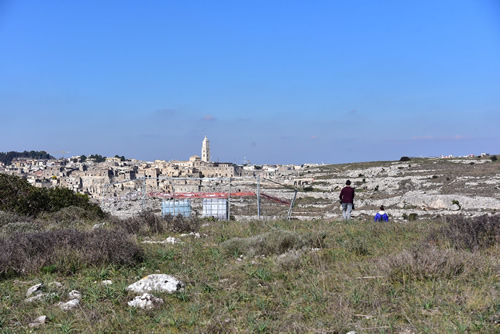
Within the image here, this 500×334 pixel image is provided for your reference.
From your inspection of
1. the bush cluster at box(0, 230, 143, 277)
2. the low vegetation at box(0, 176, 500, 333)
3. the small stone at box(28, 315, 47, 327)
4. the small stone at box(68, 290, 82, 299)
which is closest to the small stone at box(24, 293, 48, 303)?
the low vegetation at box(0, 176, 500, 333)

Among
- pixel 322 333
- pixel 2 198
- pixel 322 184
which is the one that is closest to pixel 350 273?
pixel 322 333

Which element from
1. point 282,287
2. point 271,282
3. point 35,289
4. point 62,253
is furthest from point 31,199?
point 282,287

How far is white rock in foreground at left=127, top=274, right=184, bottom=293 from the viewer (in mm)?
6117

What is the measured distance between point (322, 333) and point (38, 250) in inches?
193

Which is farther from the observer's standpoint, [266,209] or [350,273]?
[266,209]

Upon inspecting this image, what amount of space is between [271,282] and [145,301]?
1632mm

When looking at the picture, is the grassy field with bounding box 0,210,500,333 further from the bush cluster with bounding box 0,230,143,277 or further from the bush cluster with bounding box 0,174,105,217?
the bush cluster with bounding box 0,174,105,217

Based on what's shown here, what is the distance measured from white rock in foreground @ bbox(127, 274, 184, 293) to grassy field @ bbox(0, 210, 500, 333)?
5.4 inches

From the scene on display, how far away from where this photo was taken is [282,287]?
6.09 m

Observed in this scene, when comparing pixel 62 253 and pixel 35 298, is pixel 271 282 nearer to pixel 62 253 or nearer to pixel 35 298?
pixel 35 298

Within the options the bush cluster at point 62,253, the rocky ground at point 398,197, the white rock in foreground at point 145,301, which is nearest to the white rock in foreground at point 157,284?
the white rock in foreground at point 145,301

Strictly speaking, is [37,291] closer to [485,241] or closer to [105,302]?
[105,302]

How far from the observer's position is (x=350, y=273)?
260 inches

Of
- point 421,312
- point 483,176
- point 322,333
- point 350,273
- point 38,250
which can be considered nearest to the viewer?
point 322,333
